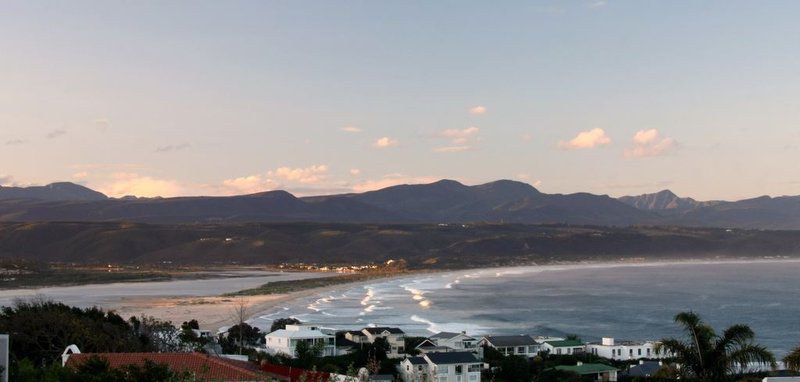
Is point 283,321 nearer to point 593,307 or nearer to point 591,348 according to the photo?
point 591,348

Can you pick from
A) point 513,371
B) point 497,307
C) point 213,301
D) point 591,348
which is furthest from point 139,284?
point 513,371

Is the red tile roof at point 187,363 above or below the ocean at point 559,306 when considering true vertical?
above

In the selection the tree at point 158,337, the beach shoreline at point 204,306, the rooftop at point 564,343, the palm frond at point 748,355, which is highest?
the palm frond at point 748,355

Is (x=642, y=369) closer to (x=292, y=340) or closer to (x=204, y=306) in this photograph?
(x=292, y=340)

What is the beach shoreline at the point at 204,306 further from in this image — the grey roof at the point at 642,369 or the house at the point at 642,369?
the grey roof at the point at 642,369

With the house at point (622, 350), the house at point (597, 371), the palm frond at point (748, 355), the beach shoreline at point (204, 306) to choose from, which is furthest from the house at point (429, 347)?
the palm frond at point (748, 355)

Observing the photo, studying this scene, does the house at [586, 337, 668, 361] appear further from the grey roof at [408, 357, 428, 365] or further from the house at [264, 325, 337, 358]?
the grey roof at [408, 357, 428, 365]
